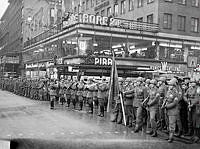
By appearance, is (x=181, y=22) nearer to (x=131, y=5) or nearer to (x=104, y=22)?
(x=131, y=5)

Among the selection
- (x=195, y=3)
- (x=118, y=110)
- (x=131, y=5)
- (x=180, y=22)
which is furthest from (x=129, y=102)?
(x=195, y=3)

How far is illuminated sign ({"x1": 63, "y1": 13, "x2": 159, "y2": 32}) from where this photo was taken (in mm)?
29484

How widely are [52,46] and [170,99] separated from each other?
100ft

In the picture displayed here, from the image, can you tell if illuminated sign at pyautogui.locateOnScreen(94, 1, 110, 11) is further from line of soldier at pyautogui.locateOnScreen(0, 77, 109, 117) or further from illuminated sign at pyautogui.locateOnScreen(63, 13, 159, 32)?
line of soldier at pyautogui.locateOnScreen(0, 77, 109, 117)

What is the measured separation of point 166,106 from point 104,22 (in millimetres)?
22348

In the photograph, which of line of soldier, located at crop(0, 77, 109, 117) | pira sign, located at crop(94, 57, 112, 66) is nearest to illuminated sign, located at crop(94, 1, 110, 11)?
pira sign, located at crop(94, 57, 112, 66)

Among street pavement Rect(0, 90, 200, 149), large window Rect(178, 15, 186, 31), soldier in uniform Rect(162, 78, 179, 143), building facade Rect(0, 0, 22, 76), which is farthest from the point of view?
building facade Rect(0, 0, 22, 76)

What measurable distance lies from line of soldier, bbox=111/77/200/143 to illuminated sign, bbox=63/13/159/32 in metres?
17.9

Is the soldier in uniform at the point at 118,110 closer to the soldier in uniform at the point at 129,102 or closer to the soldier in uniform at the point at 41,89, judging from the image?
the soldier in uniform at the point at 129,102

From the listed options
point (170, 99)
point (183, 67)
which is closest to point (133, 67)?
point (183, 67)

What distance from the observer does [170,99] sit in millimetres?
9586

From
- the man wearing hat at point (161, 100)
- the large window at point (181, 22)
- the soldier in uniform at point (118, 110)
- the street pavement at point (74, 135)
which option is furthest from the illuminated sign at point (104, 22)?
the man wearing hat at point (161, 100)

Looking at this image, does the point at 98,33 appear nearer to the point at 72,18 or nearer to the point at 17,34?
the point at 72,18

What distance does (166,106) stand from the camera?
9.65m
